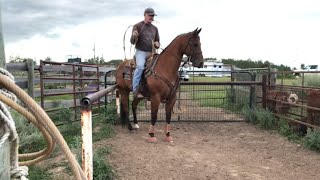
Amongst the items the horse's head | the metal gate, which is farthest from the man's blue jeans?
the metal gate

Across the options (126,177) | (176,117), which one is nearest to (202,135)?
(176,117)

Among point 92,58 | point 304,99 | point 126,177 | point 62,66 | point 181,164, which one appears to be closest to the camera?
point 126,177

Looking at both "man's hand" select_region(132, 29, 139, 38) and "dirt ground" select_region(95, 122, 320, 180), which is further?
"man's hand" select_region(132, 29, 139, 38)

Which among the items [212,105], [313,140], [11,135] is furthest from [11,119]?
[212,105]

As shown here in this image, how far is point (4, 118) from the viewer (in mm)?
900

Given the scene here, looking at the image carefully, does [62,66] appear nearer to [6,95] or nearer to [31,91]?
[31,91]

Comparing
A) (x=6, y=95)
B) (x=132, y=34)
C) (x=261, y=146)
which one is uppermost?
(x=132, y=34)

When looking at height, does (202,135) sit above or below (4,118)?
below

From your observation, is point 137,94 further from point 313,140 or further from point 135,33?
point 313,140

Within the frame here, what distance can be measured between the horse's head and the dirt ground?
157cm

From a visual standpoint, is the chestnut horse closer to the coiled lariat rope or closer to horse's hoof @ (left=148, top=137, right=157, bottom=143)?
horse's hoof @ (left=148, top=137, right=157, bottom=143)

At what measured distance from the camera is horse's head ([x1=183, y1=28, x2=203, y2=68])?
6801mm

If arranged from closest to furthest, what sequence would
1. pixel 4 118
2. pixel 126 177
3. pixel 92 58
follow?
pixel 4 118 → pixel 126 177 → pixel 92 58

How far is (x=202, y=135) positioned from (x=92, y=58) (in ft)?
65.2
